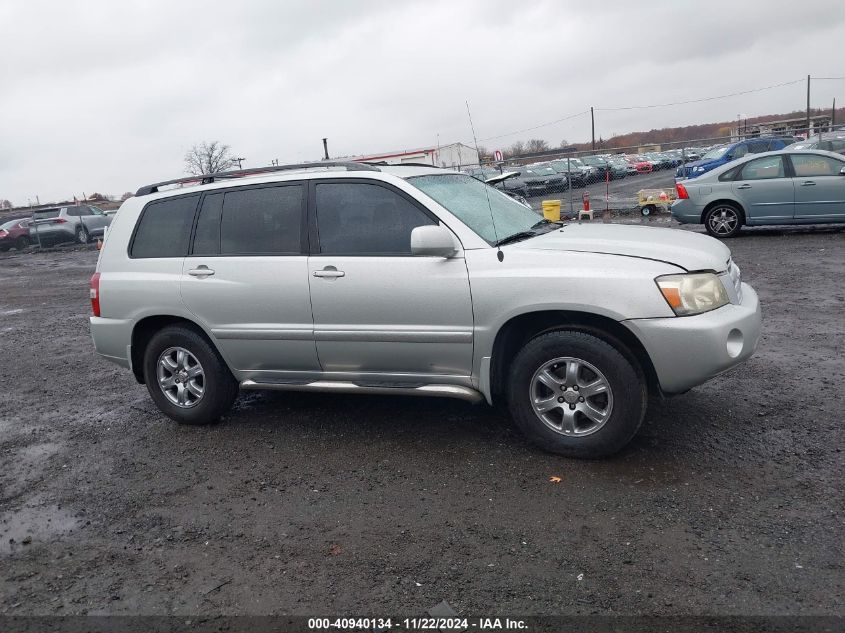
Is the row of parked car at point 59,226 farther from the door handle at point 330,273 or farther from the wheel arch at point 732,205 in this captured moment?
the door handle at point 330,273

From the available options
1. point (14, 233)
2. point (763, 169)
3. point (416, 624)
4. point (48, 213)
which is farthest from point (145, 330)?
point (14, 233)

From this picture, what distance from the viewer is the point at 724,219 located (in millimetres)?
13766

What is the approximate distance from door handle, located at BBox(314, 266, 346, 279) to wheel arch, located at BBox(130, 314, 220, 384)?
1.20 metres

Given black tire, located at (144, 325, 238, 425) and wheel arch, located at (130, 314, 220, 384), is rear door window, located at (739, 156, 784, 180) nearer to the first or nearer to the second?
black tire, located at (144, 325, 238, 425)

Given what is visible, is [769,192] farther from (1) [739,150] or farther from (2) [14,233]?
(2) [14,233]

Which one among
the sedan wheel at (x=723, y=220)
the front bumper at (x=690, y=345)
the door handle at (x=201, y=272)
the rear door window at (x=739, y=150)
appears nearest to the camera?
the front bumper at (x=690, y=345)

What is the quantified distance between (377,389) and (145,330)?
205 centimetres

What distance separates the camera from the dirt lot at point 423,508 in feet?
10.4

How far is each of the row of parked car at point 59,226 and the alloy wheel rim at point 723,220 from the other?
2051cm

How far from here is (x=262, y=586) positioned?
332 cm

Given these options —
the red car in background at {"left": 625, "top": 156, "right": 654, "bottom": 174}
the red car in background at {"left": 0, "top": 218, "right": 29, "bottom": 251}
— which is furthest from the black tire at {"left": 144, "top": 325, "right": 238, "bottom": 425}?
the red car in background at {"left": 625, "top": 156, "right": 654, "bottom": 174}

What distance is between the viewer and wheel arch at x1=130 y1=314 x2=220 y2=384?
18.0ft

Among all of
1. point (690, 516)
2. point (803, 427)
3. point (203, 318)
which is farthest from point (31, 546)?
point (803, 427)

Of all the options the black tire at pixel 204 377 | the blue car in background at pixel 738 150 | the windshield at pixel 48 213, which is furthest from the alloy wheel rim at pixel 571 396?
the windshield at pixel 48 213
